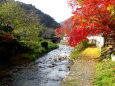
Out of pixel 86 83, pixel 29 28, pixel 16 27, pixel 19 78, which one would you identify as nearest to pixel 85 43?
pixel 29 28

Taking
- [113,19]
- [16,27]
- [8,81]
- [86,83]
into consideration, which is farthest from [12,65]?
[113,19]

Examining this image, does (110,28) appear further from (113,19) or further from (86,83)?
(86,83)

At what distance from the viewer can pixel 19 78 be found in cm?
1795

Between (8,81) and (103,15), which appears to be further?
(8,81)

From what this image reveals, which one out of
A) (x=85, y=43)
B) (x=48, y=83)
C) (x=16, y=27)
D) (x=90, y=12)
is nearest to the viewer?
(x=90, y=12)

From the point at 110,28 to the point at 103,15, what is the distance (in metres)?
1.17

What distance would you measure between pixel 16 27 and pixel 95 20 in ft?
45.7

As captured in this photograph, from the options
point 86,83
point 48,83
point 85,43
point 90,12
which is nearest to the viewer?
point 86,83

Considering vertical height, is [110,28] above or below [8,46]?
above

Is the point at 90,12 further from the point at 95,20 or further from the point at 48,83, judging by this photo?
the point at 48,83

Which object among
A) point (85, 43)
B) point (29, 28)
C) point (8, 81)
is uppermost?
point (29, 28)

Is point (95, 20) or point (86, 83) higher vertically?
point (95, 20)

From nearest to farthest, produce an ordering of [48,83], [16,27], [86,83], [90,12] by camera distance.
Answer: [86,83], [90,12], [48,83], [16,27]

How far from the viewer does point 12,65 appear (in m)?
24.2
